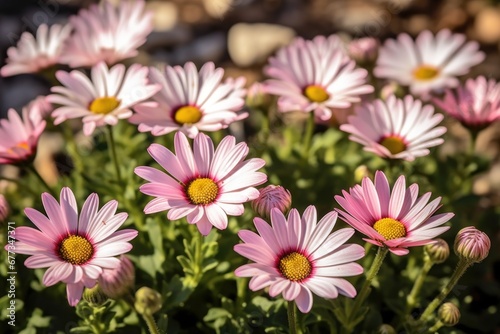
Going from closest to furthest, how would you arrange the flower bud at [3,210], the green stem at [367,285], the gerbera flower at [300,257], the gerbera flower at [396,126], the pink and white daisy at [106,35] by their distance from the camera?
the gerbera flower at [300,257] < the green stem at [367,285] < the flower bud at [3,210] < the gerbera flower at [396,126] < the pink and white daisy at [106,35]

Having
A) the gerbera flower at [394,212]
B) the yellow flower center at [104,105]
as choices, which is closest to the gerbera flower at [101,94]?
the yellow flower center at [104,105]

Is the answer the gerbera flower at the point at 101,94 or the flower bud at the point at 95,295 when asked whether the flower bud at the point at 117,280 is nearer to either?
the flower bud at the point at 95,295

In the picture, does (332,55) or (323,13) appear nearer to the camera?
(332,55)

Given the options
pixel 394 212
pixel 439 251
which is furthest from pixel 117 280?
pixel 439 251

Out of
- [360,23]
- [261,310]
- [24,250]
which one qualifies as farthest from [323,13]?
[24,250]

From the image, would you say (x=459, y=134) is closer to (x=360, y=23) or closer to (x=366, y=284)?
(x=360, y=23)

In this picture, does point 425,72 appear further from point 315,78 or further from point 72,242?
point 72,242

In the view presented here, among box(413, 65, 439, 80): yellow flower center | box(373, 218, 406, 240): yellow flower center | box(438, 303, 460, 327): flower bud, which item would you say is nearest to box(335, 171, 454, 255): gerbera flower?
box(373, 218, 406, 240): yellow flower center
